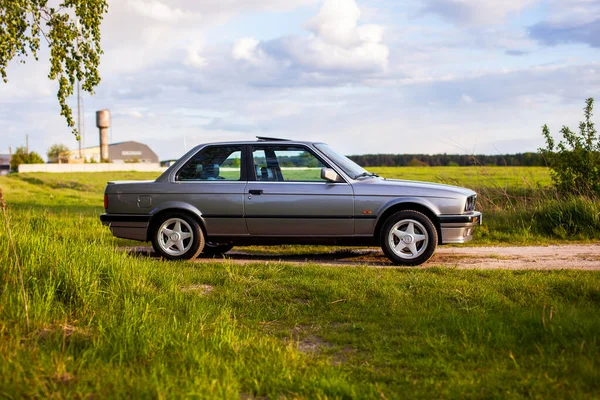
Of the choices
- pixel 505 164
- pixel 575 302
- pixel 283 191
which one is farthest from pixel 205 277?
pixel 505 164

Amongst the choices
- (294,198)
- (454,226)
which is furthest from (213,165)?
(454,226)

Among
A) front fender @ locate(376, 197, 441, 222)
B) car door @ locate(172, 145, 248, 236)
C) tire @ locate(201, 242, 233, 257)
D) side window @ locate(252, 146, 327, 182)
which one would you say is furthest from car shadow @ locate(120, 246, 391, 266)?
side window @ locate(252, 146, 327, 182)

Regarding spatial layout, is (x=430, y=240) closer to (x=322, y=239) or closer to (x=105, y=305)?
(x=322, y=239)

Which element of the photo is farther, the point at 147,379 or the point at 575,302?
the point at 575,302

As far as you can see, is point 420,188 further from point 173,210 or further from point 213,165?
point 173,210

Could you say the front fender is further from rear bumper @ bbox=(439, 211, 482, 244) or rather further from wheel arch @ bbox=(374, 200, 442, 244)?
rear bumper @ bbox=(439, 211, 482, 244)

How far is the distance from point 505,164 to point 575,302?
34.1ft

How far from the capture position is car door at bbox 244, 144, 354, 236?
917cm

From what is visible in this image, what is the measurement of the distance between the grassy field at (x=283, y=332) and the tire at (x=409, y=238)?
40.3 inches

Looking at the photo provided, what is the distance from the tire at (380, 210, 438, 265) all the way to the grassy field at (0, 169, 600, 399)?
1.02 meters

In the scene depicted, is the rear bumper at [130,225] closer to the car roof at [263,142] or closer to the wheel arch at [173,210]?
the wheel arch at [173,210]

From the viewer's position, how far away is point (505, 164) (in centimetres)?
1653

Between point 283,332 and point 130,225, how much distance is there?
4.68 meters

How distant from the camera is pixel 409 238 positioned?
29.8ft
